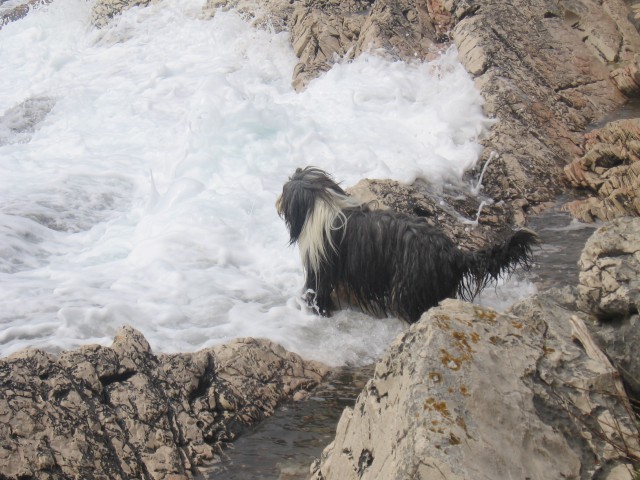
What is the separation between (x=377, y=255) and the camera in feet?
15.9

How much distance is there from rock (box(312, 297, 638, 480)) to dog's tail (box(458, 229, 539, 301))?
1.79m

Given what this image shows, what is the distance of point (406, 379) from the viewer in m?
2.25

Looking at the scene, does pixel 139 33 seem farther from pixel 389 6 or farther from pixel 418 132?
pixel 418 132

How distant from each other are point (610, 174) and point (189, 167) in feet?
16.5

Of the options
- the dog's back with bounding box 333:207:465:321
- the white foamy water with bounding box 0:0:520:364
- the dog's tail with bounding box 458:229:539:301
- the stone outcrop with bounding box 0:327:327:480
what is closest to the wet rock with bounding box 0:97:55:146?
the white foamy water with bounding box 0:0:520:364

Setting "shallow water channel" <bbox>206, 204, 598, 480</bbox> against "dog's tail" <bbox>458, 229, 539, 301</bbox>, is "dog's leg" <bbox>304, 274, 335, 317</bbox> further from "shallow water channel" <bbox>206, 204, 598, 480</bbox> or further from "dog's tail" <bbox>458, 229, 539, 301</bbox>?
"dog's tail" <bbox>458, 229, 539, 301</bbox>

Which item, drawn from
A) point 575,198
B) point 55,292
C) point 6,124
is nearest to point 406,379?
point 55,292

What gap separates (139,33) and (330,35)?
536 centimetres

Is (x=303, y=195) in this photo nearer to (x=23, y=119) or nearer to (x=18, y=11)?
(x=23, y=119)

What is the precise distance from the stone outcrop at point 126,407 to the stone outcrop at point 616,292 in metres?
2.05

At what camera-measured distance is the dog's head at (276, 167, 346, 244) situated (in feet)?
16.6

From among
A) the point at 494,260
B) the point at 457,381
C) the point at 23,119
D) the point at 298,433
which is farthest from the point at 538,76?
the point at 23,119

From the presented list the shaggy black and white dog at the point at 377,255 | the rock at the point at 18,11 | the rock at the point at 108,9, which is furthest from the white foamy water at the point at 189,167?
the rock at the point at 18,11

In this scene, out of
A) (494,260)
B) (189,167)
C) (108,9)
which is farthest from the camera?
(108,9)
